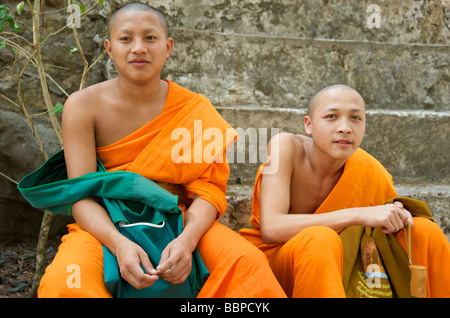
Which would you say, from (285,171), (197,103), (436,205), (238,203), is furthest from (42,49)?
(436,205)

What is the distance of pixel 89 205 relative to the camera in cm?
233

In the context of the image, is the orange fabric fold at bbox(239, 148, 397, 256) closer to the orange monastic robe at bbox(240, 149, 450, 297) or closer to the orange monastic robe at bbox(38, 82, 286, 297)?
the orange monastic robe at bbox(240, 149, 450, 297)

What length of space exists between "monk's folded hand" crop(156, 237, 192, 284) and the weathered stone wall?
1.24m

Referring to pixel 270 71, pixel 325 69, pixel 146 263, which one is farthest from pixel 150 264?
pixel 325 69

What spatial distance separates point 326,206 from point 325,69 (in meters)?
1.66

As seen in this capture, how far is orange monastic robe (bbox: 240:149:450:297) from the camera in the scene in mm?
2133

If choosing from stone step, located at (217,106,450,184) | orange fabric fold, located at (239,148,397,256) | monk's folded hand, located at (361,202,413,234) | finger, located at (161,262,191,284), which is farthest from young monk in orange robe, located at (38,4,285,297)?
stone step, located at (217,106,450,184)

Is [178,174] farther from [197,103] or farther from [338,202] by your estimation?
[338,202]

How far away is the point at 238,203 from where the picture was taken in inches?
120

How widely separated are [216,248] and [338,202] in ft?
2.53

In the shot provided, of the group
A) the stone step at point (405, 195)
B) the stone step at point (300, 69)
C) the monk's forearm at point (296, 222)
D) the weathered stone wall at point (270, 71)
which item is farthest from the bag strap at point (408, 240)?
the stone step at point (300, 69)

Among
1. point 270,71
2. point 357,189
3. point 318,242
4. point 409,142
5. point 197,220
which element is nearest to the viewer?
Answer: point 318,242

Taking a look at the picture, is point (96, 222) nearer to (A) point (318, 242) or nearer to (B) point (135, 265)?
(B) point (135, 265)

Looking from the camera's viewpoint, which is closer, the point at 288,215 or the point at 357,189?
the point at 288,215
